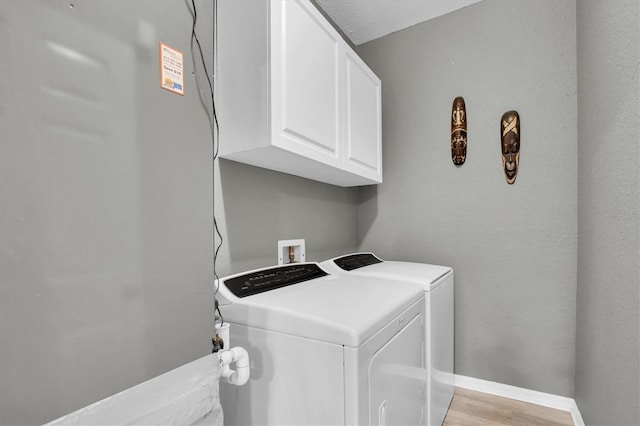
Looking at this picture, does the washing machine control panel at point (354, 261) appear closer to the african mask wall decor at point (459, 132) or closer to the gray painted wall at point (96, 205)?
the african mask wall decor at point (459, 132)

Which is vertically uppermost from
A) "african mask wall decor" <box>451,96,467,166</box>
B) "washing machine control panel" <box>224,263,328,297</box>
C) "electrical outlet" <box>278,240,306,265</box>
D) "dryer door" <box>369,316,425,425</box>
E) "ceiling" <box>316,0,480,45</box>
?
"ceiling" <box>316,0,480,45</box>

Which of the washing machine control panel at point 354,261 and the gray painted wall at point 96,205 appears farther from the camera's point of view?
the washing machine control panel at point 354,261

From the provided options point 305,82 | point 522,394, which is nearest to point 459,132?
point 305,82

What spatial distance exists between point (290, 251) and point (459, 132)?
143 cm

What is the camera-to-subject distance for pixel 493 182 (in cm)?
209

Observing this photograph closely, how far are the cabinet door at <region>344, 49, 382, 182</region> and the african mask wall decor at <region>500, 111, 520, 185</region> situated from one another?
807 millimetres

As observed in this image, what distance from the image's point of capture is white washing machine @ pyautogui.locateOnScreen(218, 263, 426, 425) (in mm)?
901

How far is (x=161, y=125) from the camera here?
0.71 meters

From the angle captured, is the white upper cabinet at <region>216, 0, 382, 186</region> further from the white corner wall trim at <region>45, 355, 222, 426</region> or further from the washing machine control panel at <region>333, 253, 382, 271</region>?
the white corner wall trim at <region>45, 355, 222, 426</region>

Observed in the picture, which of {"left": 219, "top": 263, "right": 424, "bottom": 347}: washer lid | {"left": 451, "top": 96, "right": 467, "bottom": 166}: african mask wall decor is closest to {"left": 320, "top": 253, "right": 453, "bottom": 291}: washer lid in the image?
{"left": 219, "top": 263, "right": 424, "bottom": 347}: washer lid

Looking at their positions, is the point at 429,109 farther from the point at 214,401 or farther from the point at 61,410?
the point at 61,410

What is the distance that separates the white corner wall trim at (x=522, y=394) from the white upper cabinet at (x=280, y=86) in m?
1.73

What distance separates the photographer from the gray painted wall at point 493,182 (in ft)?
6.23

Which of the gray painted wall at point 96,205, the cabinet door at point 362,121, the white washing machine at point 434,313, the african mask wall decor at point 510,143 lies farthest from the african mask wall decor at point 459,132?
the gray painted wall at point 96,205
